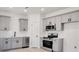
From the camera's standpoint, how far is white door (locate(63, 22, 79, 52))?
4480 mm

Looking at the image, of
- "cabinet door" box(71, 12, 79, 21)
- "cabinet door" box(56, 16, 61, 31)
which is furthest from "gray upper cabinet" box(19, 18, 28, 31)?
"cabinet door" box(71, 12, 79, 21)

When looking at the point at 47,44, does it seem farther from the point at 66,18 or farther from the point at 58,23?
the point at 66,18

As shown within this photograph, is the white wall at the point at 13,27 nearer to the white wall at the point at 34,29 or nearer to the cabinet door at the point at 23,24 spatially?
the cabinet door at the point at 23,24

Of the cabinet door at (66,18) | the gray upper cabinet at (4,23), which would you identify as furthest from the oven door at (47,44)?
the gray upper cabinet at (4,23)

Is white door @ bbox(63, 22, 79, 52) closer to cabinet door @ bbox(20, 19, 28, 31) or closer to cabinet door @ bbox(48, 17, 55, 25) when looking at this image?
cabinet door @ bbox(48, 17, 55, 25)

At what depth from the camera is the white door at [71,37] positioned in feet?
14.7

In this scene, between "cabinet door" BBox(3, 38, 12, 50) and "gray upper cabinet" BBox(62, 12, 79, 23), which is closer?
"gray upper cabinet" BBox(62, 12, 79, 23)

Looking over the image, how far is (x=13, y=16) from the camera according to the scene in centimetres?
690

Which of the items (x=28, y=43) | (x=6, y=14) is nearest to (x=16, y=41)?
(x=28, y=43)

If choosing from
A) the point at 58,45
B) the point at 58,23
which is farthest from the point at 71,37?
the point at 58,23

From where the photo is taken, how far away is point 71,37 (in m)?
4.79
